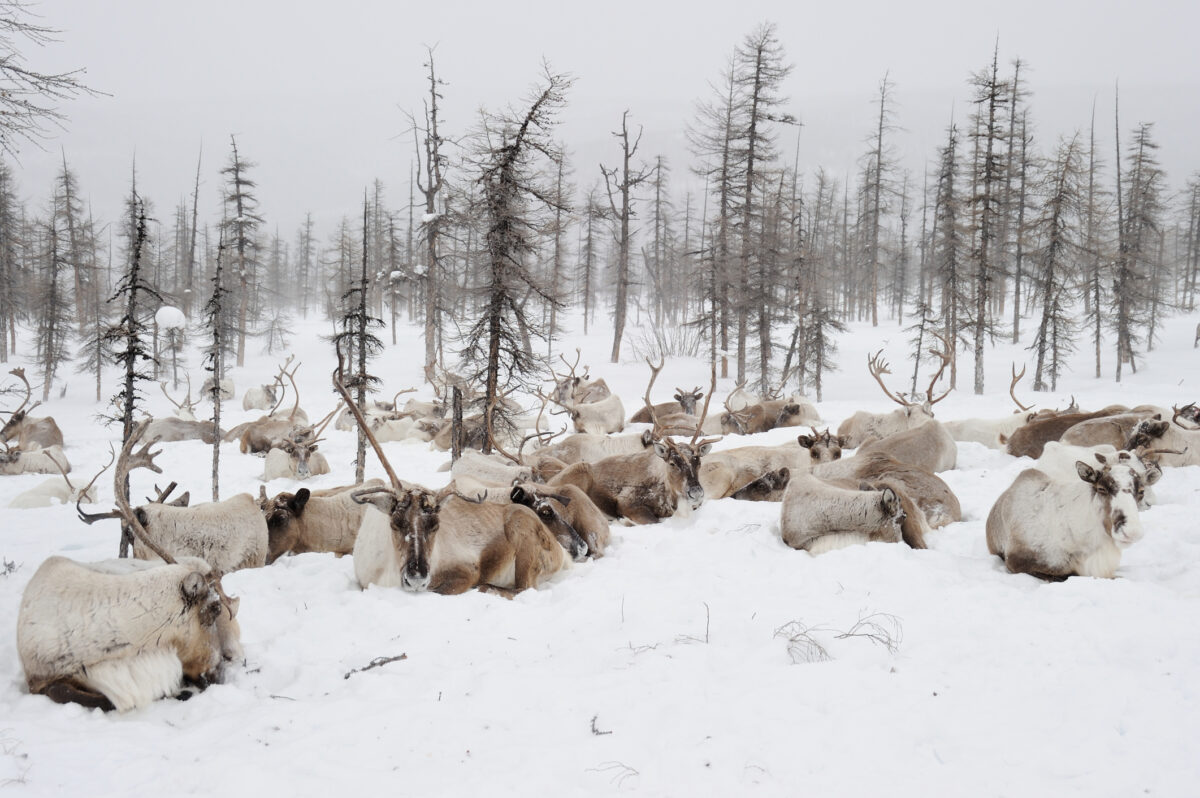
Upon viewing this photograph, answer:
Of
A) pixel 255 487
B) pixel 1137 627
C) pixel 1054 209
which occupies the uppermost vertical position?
pixel 1054 209

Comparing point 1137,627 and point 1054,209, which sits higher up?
point 1054,209

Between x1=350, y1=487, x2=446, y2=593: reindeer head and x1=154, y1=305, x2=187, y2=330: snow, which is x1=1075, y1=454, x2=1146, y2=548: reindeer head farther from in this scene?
x1=154, y1=305, x2=187, y2=330: snow

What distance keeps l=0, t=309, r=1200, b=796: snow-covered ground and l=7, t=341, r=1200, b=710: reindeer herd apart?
0.25m

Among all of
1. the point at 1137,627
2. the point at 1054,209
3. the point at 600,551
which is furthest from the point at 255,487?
the point at 1054,209

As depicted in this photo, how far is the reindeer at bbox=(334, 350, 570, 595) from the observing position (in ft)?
18.2

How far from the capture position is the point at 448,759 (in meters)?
3.34

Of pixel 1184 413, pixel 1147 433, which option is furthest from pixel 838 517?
pixel 1184 413

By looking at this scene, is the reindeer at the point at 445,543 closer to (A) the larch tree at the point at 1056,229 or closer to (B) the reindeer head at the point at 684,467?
(B) the reindeer head at the point at 684,467

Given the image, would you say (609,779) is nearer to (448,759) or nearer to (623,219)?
(448,759)

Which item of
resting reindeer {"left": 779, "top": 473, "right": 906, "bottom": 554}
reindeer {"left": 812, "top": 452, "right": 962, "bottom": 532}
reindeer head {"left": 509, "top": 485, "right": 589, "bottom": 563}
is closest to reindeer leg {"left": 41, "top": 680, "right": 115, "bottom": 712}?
reindeer head {"left": 509, "top": 485, "right": 589, "bottom": 563}

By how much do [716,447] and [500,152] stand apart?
748 cm

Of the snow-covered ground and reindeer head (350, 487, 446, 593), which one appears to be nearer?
the snow-covered ground

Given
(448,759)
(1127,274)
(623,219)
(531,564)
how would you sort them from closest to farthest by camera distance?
(448,759), (531,564), (1127,274), (623,219)

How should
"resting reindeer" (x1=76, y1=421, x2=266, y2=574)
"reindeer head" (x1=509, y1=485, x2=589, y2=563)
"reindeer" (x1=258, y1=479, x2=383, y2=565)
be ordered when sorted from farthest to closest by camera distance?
"reindeer" (x1=258, y1=479, x2=383, y2=565) → "reindeer head" (x1=509, y1=485, x2=589, y2=563) → "resting reindeer" (x1=76, y1=421, x2=266, y2=574)
